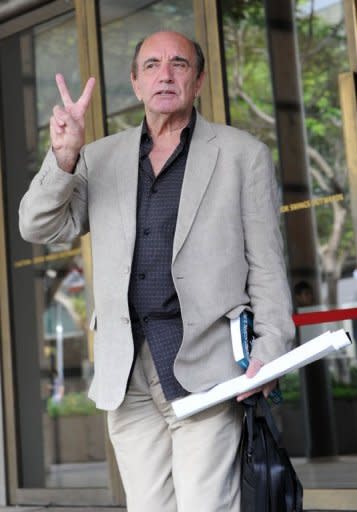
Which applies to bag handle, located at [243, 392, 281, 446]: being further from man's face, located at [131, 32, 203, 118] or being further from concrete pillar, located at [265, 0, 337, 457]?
concrete pillar, located at [265, 0, 337, 457]

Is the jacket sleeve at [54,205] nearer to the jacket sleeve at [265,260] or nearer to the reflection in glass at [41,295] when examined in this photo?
the jacket sleeve at [265,260]

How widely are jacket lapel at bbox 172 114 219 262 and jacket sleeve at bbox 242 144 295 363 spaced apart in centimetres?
12

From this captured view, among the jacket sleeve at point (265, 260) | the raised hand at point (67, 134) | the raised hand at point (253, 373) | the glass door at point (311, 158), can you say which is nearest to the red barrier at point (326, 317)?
the glass door at point (311, 158)

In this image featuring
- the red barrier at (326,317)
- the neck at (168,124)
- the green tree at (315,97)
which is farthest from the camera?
the green tree at (315,97)

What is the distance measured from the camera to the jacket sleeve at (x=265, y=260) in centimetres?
260

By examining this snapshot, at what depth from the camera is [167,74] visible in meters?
2.72

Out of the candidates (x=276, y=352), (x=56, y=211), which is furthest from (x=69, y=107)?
(x=276, y=352)

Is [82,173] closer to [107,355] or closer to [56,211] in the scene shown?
[56,211]

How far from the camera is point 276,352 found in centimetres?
257

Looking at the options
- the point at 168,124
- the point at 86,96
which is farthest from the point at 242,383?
the point at 86,96

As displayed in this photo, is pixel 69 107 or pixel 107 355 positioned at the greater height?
pixel 69 107

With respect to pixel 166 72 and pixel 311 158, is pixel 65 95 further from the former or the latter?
pixel 311 158

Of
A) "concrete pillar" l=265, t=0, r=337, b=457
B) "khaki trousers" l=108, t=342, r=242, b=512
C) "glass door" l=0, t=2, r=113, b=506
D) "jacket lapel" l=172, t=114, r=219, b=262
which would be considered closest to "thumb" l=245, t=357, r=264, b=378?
"khaki trousers" l=108, t=342, r=242, b=512

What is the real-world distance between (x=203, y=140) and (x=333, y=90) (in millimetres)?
6212
